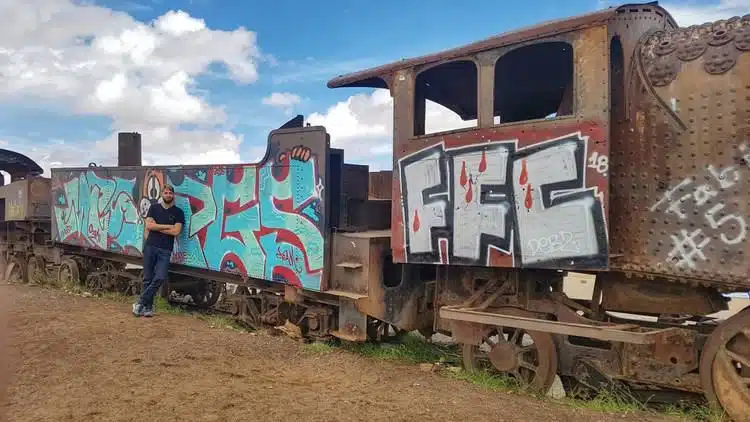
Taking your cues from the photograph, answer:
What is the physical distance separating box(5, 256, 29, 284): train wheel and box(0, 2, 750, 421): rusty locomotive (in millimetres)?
8984

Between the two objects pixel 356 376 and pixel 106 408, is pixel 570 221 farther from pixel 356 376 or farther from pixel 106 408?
pixel 106 408

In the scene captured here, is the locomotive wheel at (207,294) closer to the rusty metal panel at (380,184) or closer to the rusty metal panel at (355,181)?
the rusty metal panel at (380,184)

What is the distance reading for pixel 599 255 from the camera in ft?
16.5

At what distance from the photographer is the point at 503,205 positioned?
5652 mm

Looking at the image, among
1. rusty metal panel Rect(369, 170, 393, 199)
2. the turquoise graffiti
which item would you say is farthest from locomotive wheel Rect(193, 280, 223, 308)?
rusty metal panel Rect(369, 170, 393, 199)

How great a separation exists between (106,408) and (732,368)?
5153 mm

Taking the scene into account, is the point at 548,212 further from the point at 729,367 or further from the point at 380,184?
the point at 380,184

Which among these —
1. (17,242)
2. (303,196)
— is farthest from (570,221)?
(17,242)

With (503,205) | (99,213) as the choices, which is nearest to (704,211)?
(503,205)

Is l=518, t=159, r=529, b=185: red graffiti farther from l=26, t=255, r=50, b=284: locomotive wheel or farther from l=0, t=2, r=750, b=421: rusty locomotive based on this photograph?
l=26, t=255, r=50, b=284: locomotive wheel

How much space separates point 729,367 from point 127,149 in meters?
11.6

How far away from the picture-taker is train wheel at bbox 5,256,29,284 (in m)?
14.5

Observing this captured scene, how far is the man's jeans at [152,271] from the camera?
912cm

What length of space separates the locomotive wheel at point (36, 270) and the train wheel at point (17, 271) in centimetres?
17
